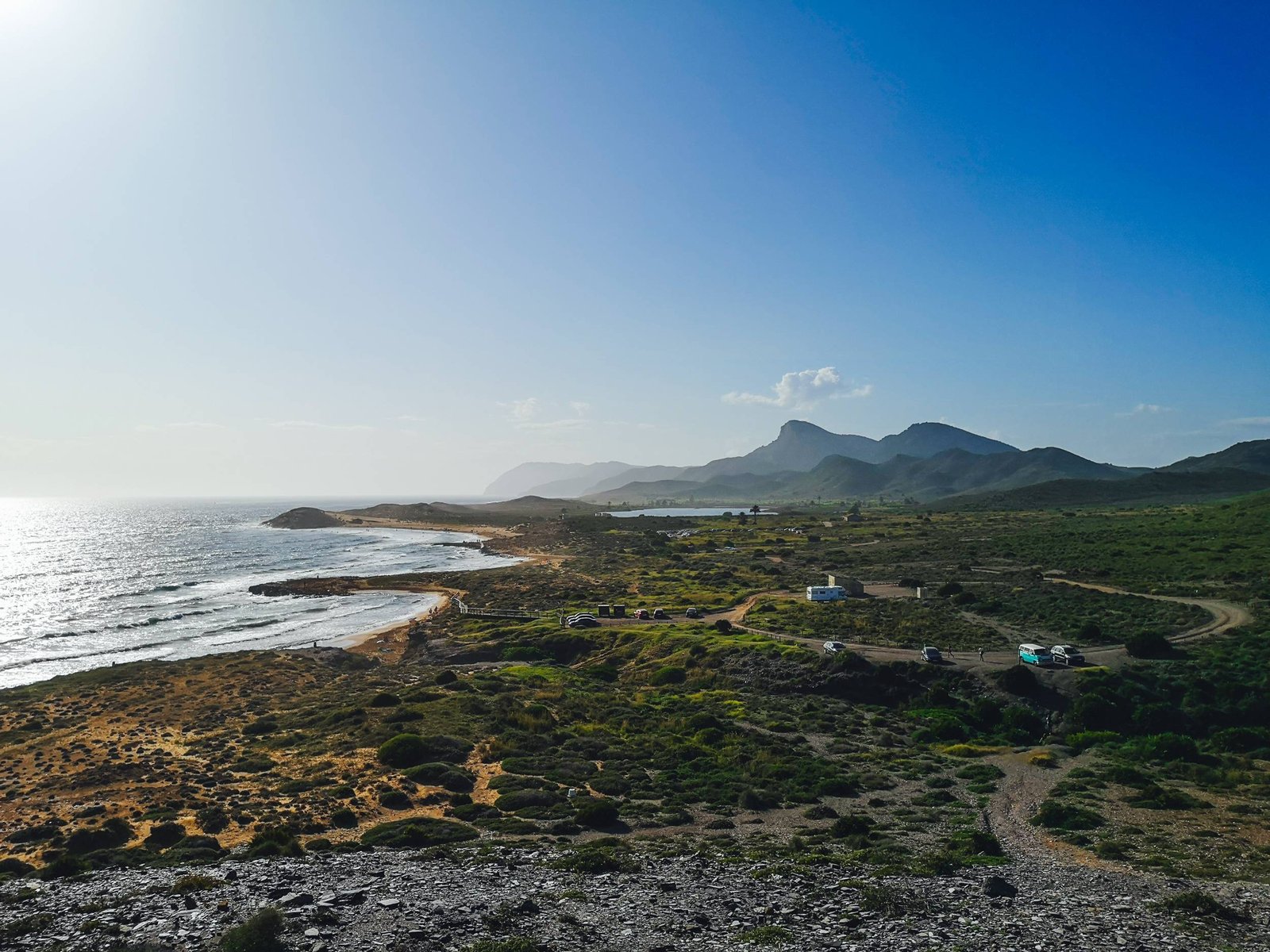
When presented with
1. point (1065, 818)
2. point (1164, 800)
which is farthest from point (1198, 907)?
point (1164, 800)

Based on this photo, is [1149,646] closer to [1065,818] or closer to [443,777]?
[1065,818]

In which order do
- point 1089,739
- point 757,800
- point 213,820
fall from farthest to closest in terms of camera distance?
point 1089,739, point 757,800, point 213,820

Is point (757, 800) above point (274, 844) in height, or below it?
below

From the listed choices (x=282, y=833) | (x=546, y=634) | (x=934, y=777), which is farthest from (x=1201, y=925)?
(x=546, y=634)

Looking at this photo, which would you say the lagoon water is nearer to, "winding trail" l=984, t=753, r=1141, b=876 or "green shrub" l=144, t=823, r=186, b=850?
"green shrub" l=144, t=823, r=186, b=850

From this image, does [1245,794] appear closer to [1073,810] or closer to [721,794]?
[1073,810]

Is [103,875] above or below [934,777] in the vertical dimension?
above

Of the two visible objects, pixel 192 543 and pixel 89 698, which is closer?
pixel 89 698
